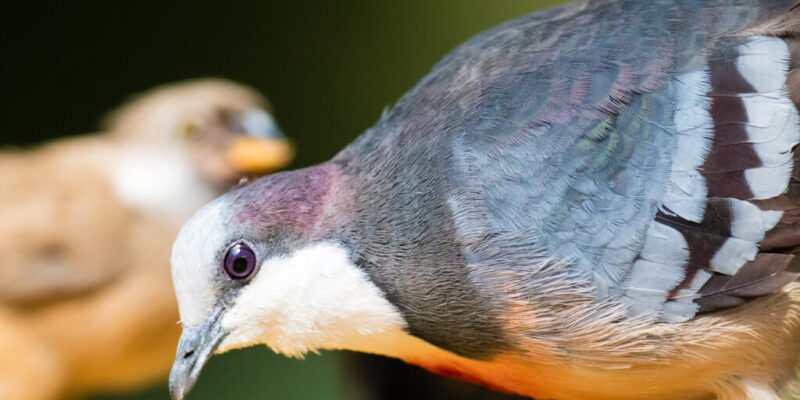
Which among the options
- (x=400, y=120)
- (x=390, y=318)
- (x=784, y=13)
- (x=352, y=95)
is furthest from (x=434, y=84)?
(x=352, y=95)

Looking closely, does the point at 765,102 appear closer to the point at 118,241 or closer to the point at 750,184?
the point at 750,184

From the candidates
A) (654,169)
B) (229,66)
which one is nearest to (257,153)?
(229,66)

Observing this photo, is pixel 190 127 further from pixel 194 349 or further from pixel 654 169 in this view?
pixel 654 169

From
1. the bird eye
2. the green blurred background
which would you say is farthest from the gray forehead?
the green blurred background

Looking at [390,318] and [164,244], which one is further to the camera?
[164,244]

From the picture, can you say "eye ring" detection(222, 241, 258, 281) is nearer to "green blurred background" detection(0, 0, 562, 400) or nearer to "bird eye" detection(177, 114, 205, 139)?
"bird eye" detection(177, 114, 205, 139)

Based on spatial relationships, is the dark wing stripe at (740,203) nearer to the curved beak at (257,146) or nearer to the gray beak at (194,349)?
the gray beak at (194,349)
